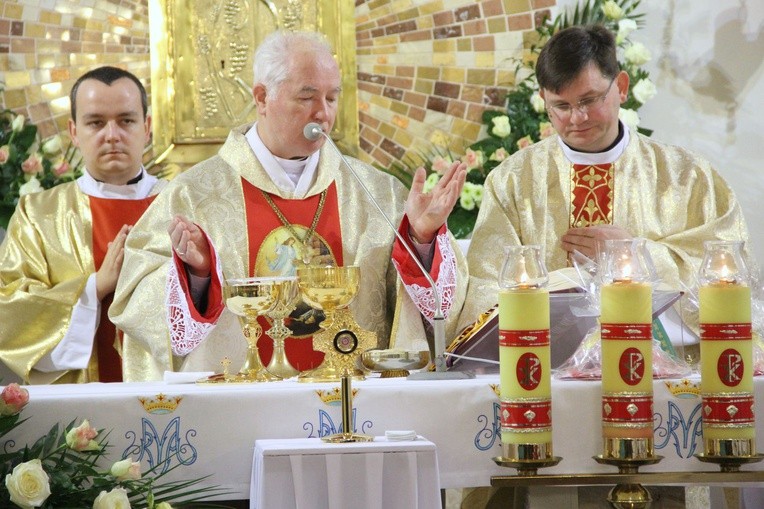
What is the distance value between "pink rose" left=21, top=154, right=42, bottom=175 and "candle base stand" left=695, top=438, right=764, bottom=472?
374 centimetres

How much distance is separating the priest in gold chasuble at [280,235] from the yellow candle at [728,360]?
3.82 feet

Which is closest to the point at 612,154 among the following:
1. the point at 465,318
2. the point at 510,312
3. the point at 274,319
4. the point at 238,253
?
the point at 465,318

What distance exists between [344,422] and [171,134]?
3681mm

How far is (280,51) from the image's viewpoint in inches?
165

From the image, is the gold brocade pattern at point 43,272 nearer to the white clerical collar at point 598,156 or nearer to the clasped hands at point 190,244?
the clasped hands at point 190,244

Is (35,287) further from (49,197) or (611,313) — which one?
(611,313)

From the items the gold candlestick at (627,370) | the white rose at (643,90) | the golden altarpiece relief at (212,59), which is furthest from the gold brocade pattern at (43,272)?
the gold candlestick at (627,370)

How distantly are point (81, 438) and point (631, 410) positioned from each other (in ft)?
3.62

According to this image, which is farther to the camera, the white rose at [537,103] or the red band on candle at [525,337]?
the white rose at [537,103]

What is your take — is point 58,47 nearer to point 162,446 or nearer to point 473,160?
point 473,160

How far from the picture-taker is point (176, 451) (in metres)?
2.75

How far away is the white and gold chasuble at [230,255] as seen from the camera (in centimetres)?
389

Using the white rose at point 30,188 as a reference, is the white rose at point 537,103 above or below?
above

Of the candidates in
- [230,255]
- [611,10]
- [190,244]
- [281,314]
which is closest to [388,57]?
[611,10]
